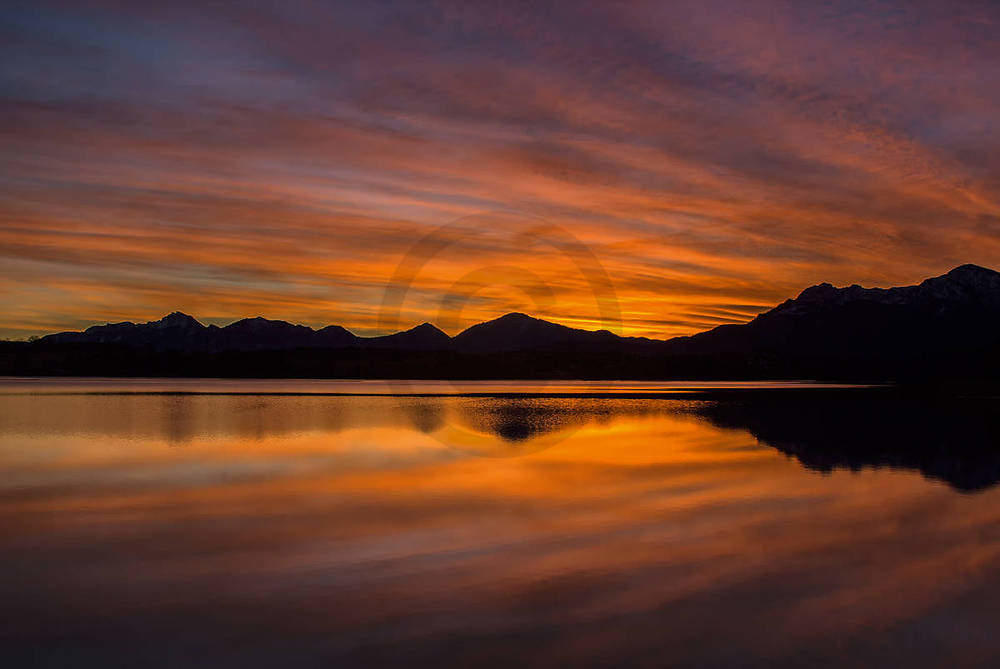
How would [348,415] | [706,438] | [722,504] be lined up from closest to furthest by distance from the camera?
1. [722,504]
2. [706,438]
3. [348,415]

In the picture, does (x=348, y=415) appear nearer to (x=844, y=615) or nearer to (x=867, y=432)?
(x=867, y=432)

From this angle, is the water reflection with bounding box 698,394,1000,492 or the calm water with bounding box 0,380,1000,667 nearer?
the calm water with bounding box 0,380,1000,667

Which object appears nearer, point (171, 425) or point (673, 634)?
point (673, 634)

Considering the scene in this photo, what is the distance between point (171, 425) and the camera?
47.9 m

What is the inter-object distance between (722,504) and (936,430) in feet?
111

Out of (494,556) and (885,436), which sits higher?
(885,436)

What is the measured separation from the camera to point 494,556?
16.5m

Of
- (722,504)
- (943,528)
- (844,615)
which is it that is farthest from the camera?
(722,504)

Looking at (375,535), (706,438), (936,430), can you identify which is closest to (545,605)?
(375,535)

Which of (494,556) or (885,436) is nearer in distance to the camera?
(494,556)

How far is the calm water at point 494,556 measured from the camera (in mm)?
11312

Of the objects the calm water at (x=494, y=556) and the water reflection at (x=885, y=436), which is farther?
the water reflection at (x=885, y=436)

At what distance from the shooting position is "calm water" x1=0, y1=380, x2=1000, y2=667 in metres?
11.3

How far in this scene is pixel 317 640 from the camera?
11.3m
